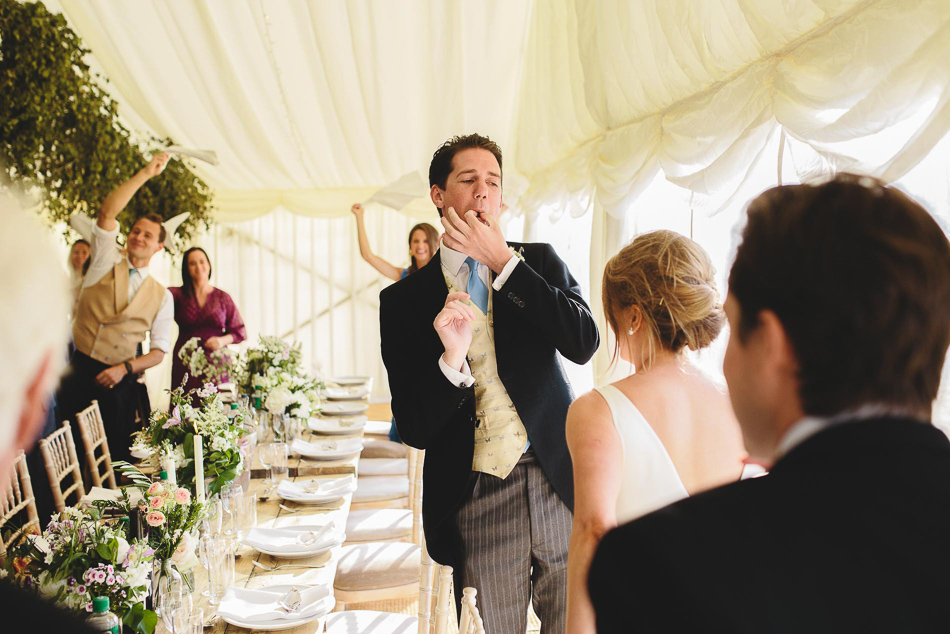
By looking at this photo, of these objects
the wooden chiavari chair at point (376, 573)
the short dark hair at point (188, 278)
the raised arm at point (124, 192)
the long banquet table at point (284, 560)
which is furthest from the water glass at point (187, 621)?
the short dark hair at point (188, 278)

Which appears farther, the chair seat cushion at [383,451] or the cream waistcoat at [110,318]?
the chair seat cushion at [383,451]

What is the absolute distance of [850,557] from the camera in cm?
47

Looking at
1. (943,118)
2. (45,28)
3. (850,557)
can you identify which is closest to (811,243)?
(850,557)

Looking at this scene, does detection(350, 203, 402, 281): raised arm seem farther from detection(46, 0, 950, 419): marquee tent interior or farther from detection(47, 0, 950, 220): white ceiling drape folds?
detection(47, 0, 950, 220): white ceiling drape folds

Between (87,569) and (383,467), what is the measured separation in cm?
284

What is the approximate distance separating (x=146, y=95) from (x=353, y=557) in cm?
436

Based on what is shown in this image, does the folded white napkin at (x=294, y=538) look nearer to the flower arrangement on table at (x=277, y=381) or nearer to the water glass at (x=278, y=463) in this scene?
the water glass at (x=278, y=463)

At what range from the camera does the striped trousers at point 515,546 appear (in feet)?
5.18

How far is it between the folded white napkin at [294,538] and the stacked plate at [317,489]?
329 millimetres

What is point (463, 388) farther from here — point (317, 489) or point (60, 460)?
point (60, 460)

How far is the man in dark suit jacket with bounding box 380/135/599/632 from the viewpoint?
1551 mm

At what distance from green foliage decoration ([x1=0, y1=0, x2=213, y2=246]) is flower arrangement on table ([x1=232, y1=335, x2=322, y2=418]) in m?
1.45

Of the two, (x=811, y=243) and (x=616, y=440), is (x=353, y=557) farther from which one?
(x=811, y=243)

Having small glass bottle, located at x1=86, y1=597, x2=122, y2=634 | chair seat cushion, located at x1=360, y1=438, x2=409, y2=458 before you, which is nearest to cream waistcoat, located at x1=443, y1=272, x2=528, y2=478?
small glass bottle, located at x1=86, y1=597, x2=122, y2=634
